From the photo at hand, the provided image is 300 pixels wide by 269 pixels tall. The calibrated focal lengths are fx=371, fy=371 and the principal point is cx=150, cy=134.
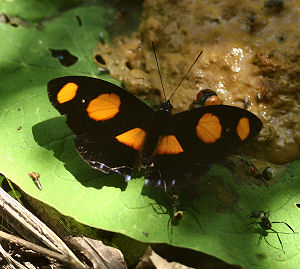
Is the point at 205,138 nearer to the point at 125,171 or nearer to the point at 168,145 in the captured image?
the point at 168,145

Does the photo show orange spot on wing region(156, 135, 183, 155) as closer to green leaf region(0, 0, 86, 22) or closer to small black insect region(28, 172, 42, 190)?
small black insect region(28, 172, 42, 190)

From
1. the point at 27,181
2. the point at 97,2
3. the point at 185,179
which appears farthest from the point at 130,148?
the point at 97,2

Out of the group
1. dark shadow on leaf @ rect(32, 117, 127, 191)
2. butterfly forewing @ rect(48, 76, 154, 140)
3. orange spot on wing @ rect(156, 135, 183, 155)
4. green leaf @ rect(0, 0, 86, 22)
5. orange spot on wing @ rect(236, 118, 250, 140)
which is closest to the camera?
orange spot on wing @ rect(236, 118, 250, 140)

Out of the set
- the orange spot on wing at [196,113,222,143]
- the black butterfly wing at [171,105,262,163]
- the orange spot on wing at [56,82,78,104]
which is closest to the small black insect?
the orange spot on wing at [56,82,78,104]

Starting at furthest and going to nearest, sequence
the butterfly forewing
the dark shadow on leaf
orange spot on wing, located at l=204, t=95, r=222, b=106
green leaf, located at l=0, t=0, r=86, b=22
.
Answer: green leaf, located at l=0, t=0, r=86, b=22 → orange spot on wing, located at l=204, t=95, r=222, b=106 → the dark shadow on leaf → the butterfly forewing

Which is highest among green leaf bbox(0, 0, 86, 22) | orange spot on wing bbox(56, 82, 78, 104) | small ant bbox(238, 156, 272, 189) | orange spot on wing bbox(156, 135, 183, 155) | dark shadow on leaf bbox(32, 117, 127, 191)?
green leaf bbox(0, 0, 86, 22)

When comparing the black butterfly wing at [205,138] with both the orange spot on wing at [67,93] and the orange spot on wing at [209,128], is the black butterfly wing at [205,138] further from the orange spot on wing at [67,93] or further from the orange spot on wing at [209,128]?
the orange spot on wing at [67,93]

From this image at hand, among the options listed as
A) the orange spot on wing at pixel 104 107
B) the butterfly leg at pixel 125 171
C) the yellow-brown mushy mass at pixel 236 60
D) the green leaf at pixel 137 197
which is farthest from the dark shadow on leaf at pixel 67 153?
the yellow-brown mushy mass at pixel 236 60
